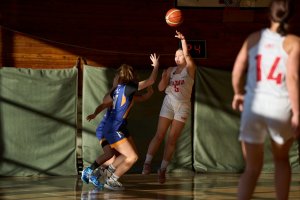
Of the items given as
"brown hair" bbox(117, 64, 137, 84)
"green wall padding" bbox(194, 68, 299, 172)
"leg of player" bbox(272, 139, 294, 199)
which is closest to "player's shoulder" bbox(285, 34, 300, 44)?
"leg of player" bbox(272, 139, 294, 199)

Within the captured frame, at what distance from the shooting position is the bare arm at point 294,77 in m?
4.75

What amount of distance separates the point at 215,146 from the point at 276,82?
22.6 ft

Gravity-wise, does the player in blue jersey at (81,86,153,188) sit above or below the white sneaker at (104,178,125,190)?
above

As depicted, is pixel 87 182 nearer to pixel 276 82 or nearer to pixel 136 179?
pixel 136 179

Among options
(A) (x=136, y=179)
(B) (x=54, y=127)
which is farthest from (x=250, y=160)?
(B) (x=54, y=127)

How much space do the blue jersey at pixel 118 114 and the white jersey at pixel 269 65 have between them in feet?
11.6

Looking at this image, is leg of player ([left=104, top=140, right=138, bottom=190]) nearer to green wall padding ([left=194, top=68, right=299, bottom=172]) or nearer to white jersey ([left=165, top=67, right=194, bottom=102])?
white jersey ([left=165, top=67, right=194, bottom=102])

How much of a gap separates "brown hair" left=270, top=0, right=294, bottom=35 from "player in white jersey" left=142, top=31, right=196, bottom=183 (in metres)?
4.35

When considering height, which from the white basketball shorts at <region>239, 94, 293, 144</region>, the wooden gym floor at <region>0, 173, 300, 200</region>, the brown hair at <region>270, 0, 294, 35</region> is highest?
the brown hair at <region>270, 0, 294, 35</region>

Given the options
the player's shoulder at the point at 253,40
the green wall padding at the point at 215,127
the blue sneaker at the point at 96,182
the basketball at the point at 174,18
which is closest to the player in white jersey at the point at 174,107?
the basketball at the point at 174,18

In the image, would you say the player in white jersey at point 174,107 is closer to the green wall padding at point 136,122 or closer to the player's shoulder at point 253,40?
the green wall padding at point 136,122

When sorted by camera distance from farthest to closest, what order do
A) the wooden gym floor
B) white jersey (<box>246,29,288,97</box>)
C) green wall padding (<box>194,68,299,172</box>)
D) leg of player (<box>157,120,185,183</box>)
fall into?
green wall padding (<box>194,68,299,172</box>)
leg of player (<box>157,120,185,183</box>)
the wooden gym floor
white jersey (<box>246,29,288,97</box>)

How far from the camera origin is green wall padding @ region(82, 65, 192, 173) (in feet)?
36.3

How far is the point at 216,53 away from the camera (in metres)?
12.0
